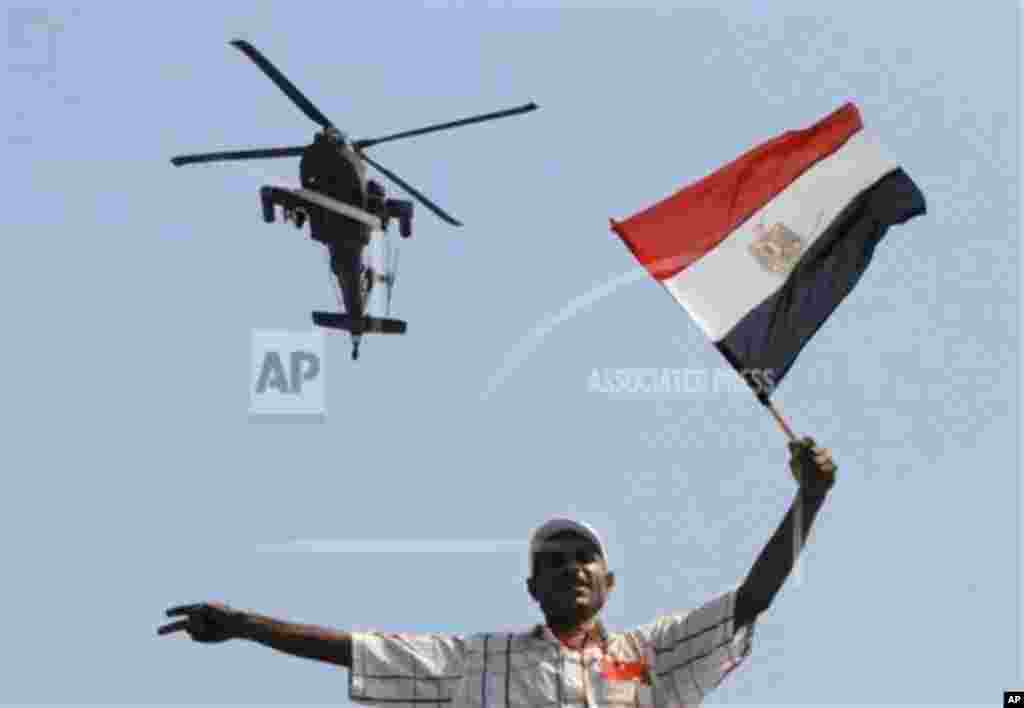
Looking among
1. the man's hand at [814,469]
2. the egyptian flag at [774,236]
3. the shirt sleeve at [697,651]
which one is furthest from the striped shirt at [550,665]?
the egyptian flag at [774,236]

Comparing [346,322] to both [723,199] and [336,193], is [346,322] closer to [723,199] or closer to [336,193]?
[336,193]

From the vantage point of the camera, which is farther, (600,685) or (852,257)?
(852,257)

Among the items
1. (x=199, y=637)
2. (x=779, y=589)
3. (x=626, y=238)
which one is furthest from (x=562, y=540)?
(x=626, y=238)

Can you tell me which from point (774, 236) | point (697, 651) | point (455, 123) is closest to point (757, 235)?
point (774, 236)

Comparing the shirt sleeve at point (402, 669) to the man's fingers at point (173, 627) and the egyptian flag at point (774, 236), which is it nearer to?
the man's fingers at point (173, 627)

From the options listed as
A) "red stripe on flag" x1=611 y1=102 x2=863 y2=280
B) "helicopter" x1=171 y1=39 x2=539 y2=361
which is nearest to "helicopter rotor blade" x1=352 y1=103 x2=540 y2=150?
"helicopter" x1=171 y1=39 x2=539 y2=361

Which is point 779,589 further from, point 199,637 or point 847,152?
point 847,152

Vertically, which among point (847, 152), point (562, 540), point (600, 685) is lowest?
point (600, 685)
